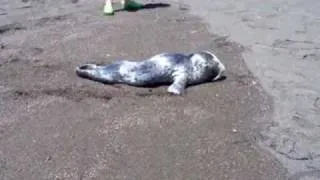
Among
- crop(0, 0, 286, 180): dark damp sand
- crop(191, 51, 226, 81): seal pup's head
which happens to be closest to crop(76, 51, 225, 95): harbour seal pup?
crop(191, 51, 226, 81): seal pup's head

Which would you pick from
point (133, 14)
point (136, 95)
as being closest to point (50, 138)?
point (136, 95)

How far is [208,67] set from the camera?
5109mm

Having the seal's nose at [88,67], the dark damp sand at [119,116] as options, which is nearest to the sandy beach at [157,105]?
the dark damp sand at [119,116]

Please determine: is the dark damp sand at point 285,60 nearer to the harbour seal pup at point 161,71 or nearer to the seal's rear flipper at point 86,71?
the harbour seal pup at point 161,71

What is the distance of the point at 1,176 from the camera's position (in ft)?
12.1

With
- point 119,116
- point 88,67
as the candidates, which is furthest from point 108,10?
point 119,116

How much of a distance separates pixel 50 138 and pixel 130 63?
1.26m

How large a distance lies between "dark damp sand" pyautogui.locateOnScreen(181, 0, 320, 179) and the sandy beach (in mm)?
12

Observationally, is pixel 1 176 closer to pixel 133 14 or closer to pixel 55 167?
pixel 55 167

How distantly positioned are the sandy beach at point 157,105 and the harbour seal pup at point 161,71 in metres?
0.09

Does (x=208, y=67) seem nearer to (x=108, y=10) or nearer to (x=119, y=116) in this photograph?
(x=119, y=116)

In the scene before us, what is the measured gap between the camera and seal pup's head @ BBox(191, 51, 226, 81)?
5109mm

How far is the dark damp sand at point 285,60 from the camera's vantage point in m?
4.11

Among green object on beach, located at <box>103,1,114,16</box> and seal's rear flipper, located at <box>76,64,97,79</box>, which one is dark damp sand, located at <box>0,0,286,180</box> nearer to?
seal's rear flipper, located at <box>76,64,97,79</box>
